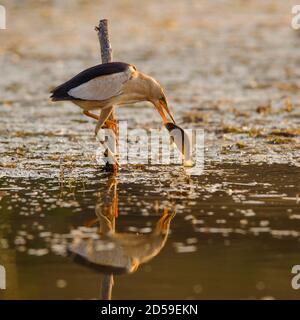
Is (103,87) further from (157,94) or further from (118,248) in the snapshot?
(118,248)

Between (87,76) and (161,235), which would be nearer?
(161,235)

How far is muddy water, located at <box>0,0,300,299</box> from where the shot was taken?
7.27m

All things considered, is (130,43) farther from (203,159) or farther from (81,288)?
(81,288)

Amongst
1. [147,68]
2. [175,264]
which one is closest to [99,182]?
[175,264]

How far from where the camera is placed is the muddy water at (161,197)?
7.27 metres

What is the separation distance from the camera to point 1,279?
7.42 meters

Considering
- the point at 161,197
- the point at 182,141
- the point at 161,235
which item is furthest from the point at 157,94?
the point at 161,235

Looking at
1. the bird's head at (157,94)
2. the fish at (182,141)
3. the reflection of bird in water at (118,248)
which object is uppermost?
the bird's head at (157,94)

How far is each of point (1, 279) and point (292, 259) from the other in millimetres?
2346

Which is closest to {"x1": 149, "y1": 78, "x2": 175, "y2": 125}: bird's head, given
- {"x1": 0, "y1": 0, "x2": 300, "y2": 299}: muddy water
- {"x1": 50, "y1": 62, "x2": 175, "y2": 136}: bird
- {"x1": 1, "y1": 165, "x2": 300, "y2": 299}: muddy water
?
{"x1": 50, "y1": 62, "x2": 175, "y2": 136}: bird

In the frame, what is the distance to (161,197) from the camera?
960 cm

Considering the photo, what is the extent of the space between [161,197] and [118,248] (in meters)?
1.71

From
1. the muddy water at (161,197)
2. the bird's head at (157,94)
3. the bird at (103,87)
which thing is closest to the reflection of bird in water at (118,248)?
the muddy water at (161,197)

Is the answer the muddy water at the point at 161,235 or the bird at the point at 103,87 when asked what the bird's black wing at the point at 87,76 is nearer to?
the bird at the point at 103,87
